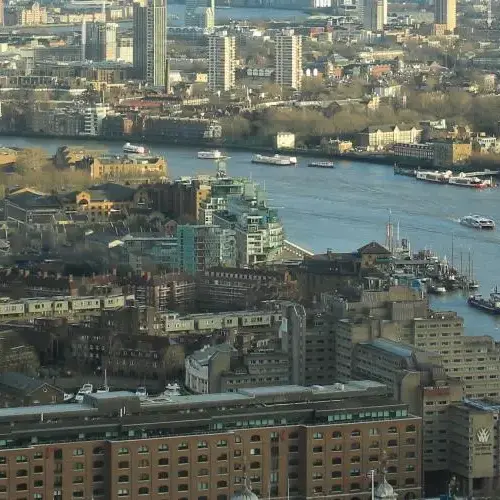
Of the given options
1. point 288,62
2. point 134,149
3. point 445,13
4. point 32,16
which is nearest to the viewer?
point 134,149

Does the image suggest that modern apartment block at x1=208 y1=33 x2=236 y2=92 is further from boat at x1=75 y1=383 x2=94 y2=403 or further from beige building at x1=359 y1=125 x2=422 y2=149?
boat at x1=75 y1=383 x2=94 y2=403

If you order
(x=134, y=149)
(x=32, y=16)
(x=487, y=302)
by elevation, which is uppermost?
(x=487, y=302)

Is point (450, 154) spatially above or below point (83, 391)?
below

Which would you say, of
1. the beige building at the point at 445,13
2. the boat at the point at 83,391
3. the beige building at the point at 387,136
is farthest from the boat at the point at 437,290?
the beige building at the point at 445,13

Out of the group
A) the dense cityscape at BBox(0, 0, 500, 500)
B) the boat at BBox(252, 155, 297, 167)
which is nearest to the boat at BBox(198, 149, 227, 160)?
the dense cityscape at BBox(0, 0, 500, 500)

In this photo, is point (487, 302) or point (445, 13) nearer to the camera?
point (487, 302)

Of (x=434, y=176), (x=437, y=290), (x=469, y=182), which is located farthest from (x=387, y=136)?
(x=437, y=290)

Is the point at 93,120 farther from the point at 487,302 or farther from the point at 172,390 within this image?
the point at 172,390

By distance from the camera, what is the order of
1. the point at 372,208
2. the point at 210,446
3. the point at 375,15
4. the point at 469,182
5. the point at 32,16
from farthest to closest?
1. the point at 32,16
2. the point at 375,15
3. the point at 469,182
4. the point at 372,208
5. the point at 210,446
